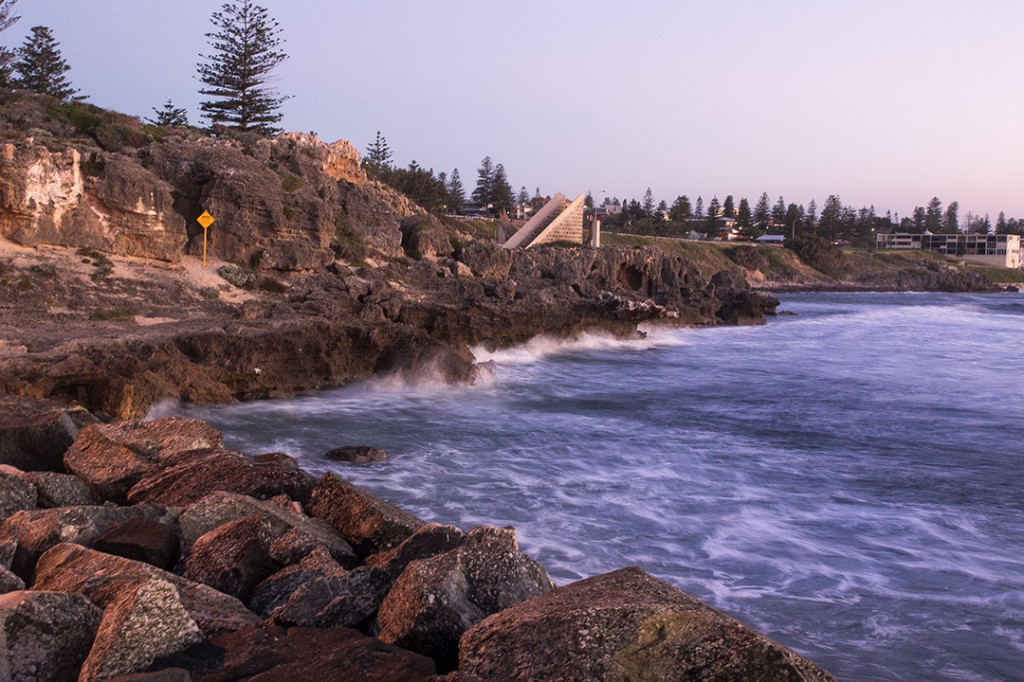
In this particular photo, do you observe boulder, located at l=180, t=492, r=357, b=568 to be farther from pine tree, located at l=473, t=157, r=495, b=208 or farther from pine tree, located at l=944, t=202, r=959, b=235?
pine tree, located at l=944, t=202, r=959, b=235

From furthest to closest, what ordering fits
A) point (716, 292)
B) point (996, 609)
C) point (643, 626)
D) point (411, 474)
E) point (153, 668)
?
point (716, 292)
point (411, 474)
point (996, 609)
point (153, 668)
point (643, 626)

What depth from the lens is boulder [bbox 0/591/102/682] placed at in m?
3.13

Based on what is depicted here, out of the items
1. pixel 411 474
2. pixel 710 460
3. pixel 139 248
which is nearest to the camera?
pixel 411 474

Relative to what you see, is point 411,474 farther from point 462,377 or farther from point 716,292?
point 716,292

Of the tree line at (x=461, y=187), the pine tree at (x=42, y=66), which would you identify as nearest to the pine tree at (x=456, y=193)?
the tree line at (x=461, y=187)

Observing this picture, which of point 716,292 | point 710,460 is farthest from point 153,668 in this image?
point 716,292

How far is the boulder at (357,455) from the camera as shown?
9.67m

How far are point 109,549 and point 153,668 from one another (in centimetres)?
138

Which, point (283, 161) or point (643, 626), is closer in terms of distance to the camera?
point (643, 626)

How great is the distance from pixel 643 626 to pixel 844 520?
586cm

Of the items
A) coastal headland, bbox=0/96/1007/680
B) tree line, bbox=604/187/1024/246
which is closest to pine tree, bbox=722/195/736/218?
tree line, bbox=604/187/1024/246

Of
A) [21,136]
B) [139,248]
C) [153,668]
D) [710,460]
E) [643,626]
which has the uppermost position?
[21,136]

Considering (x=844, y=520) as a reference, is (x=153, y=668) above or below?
above

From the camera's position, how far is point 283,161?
22594 millimetres
